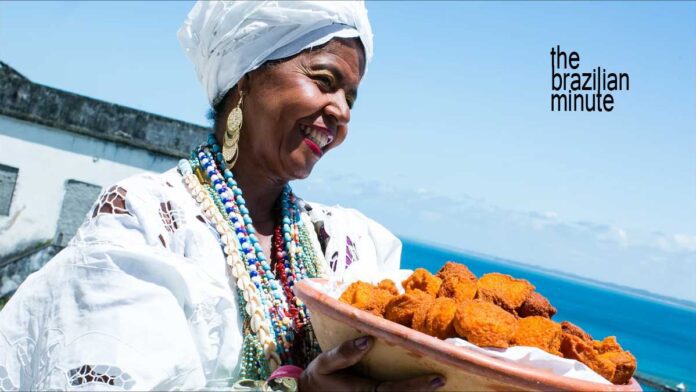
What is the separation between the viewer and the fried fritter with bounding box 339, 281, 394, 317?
6.42 feet

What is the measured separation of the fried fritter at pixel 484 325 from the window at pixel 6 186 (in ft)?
57.6

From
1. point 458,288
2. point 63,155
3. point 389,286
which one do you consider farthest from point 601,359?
point 63,155

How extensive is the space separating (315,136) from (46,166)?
53.5ft

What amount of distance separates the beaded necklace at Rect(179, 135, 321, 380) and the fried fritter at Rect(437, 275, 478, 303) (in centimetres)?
76

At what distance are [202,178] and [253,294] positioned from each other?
0.63 m

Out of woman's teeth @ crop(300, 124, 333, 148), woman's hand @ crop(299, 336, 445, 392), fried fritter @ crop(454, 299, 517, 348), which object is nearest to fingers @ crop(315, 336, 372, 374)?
woman's hand @ crop(299, 336, 445, 392)

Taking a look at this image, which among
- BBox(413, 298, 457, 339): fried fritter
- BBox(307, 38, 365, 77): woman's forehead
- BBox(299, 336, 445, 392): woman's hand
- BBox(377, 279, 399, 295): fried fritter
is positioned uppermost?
BBox(307, 38, 365, 77): woman's forehead

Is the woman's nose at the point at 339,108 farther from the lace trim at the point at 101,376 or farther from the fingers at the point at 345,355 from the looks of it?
the lace trim at the point at 101,376

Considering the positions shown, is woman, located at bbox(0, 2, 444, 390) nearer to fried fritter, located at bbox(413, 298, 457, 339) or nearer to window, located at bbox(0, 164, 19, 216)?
fried fritter, located at bbox(413, 298, 457, 339)

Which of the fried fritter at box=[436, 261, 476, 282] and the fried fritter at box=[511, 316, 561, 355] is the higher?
the fried fritter at box=[436, 261, 476, 282]

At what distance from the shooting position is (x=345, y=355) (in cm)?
184

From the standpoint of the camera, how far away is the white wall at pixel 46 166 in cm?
1671

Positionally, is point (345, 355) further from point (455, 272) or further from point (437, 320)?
Result: point (455, 272)

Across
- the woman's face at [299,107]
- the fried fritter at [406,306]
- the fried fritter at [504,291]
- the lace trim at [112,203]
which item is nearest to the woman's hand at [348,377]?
the fried fritter at [406,306]
